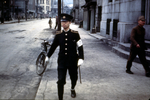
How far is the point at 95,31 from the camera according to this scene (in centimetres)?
2308

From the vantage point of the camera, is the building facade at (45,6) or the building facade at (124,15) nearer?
the building facade at (124,15)

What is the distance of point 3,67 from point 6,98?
3.31 metres

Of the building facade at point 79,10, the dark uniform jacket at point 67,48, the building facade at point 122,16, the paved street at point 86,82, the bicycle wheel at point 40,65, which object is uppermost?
the building facade at point 79,10

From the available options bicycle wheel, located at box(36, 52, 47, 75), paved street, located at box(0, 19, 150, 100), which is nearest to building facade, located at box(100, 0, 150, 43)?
paved street, located at box(0, 19, 150, 100)

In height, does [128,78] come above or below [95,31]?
below

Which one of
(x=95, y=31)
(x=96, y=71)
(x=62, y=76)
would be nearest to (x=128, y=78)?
(x=96, y=71)

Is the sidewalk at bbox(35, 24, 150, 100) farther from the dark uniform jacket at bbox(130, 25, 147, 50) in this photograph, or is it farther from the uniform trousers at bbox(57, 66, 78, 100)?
the dark uniform jacket at bbox(130, 25, 147, 50)

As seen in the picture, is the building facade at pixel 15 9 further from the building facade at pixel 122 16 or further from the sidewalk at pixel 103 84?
the sidewalk at pixel 103 84

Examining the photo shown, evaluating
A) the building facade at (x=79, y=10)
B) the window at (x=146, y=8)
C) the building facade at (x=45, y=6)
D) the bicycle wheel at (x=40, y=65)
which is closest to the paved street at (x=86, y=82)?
the bicycle wheel at (x=40, y=65)

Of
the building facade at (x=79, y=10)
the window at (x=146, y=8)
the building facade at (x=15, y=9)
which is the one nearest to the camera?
the window at (x=146, y=8)

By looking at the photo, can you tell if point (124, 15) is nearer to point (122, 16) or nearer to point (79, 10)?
point (122, 16)

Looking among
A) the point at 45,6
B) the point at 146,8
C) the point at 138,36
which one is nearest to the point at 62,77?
the point at 138,36

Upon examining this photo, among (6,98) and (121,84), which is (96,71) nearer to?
(121,84)

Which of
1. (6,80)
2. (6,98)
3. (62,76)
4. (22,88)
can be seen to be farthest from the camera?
(6,80)
